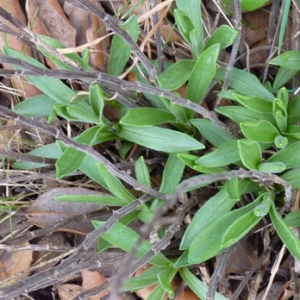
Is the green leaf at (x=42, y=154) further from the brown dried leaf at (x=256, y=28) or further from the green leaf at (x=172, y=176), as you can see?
the brown dried leaf at (x=256, y=28)

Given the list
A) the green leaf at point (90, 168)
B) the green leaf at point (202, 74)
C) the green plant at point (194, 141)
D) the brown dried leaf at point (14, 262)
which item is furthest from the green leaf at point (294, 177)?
the brown dried leaf at point (14, 262)

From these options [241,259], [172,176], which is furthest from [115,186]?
[241,259]

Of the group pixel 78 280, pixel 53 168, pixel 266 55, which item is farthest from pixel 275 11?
pixel 78 280

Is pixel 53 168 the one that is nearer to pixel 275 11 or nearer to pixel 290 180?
pixel 290 180

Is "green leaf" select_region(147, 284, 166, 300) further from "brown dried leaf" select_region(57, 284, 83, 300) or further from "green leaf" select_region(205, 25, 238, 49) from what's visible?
"green leaf" select_region(205, 25, 238, 49)

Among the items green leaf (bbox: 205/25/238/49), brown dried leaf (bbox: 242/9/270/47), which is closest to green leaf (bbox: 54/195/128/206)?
green leaf (bbox: 205/25/238/49)
